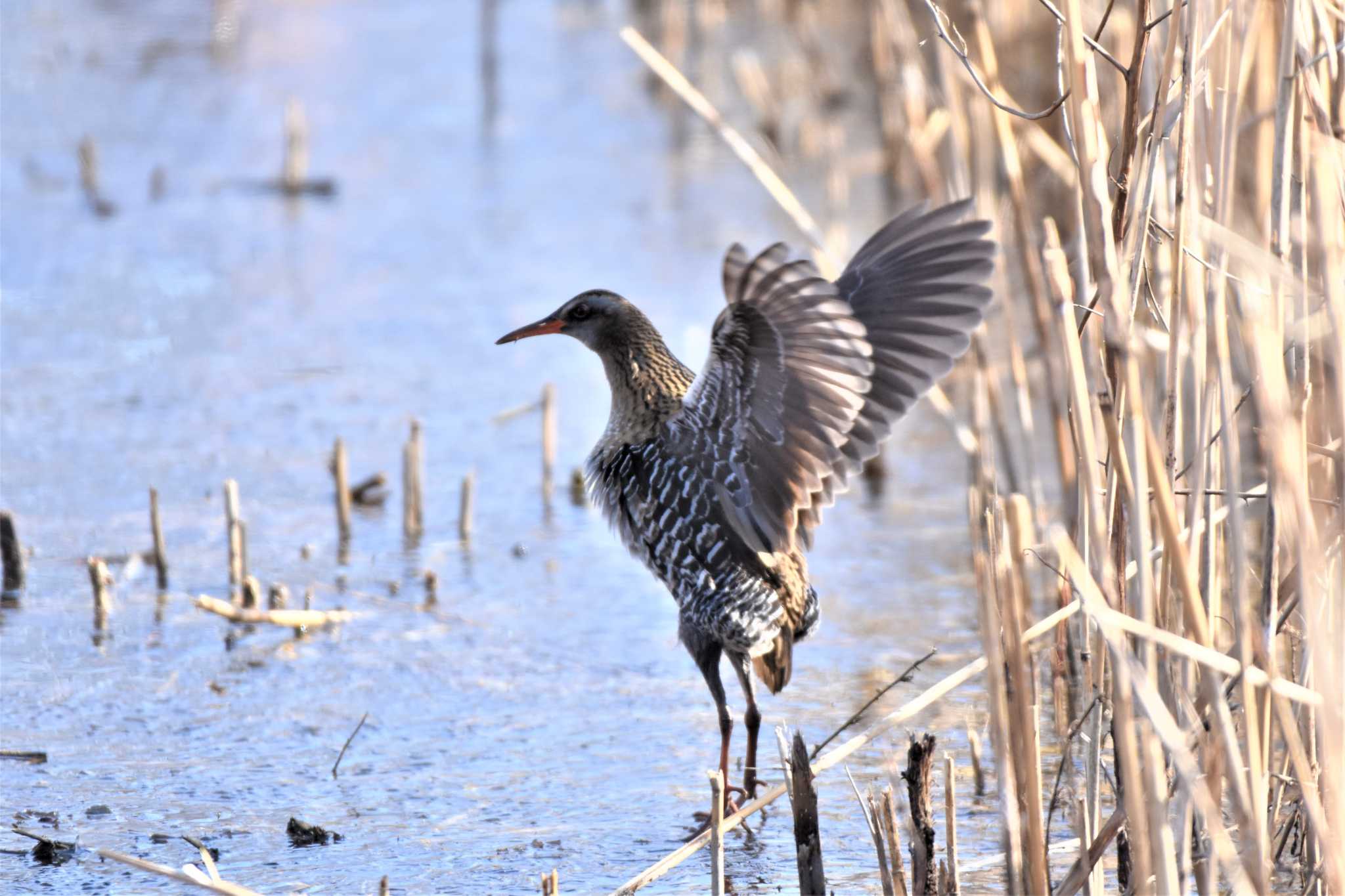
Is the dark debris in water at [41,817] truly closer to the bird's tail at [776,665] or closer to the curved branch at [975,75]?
the bird's tail at [776,665]

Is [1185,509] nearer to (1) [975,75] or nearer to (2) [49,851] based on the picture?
(1) [975,75]

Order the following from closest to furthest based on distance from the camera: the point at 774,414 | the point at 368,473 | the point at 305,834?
the point at 305,834 → the point at 774,414 → the point at 368,473

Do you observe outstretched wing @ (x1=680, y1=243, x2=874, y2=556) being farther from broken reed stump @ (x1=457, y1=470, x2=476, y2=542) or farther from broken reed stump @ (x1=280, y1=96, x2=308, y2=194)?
broken reed stump @ (x1=280, y1=96, x2=308, y2=194)

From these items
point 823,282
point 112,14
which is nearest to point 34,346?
point 823,282

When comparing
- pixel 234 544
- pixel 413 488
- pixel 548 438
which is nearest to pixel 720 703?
pixel 234 544

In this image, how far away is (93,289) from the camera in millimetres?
8148

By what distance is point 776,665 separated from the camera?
14.6ft

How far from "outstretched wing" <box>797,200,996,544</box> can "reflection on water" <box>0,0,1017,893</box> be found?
92cm

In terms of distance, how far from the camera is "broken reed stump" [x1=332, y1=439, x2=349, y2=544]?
5.77 metres

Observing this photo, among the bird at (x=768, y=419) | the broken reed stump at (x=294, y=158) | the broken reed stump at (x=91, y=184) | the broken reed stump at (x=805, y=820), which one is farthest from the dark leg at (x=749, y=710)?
the broken reed stump at (x=294, y=158)

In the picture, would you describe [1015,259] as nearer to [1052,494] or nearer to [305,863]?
[1052,494]

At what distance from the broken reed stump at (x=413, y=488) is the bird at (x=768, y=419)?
1.36 meters

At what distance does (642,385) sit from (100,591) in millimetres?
1740

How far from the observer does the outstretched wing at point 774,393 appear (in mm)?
3729
